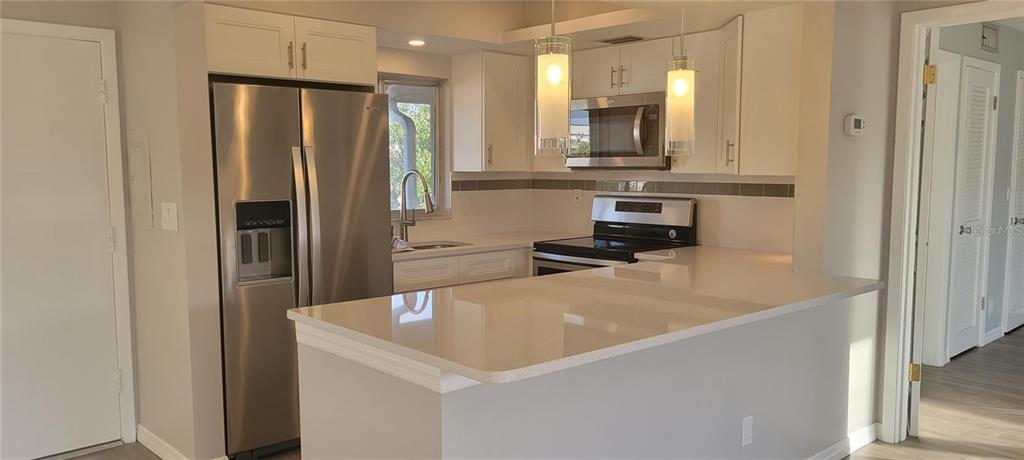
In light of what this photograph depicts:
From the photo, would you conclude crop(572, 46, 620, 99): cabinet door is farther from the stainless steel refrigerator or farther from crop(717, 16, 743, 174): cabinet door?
the stainless steel refrigerator

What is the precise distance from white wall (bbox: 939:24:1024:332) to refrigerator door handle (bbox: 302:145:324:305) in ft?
15.1

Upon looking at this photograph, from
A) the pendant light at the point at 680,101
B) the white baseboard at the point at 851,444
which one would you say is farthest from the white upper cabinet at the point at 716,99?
the white baseboard at the point at 851,444

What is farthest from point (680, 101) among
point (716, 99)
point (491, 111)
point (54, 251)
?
point (54, 251)

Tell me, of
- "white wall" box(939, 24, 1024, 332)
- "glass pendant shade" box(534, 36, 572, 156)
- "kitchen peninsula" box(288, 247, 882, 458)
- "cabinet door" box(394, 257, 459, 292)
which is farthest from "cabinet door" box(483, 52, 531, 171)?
"white wall" box(939, 24, 1024, 332)

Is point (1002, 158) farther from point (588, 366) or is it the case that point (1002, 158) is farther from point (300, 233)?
A: point (300, 233)

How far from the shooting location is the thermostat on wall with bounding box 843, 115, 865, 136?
335 centimetres

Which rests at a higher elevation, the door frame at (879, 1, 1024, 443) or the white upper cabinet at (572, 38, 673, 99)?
the white upper cabinet at (572, 38, 673, 99)

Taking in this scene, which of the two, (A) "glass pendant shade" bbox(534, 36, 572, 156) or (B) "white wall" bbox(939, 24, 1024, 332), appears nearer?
(A) "glass pendant shade" bbox(534, 36, 572, 156)

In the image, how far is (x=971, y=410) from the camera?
421 centimetres

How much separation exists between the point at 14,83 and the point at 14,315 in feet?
3.31

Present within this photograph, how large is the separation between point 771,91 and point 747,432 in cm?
159

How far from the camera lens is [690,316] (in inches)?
89.5

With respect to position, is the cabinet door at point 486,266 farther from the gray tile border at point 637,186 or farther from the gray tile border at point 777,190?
the gray tile border at point 777,190

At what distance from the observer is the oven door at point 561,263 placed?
13.7 ft
